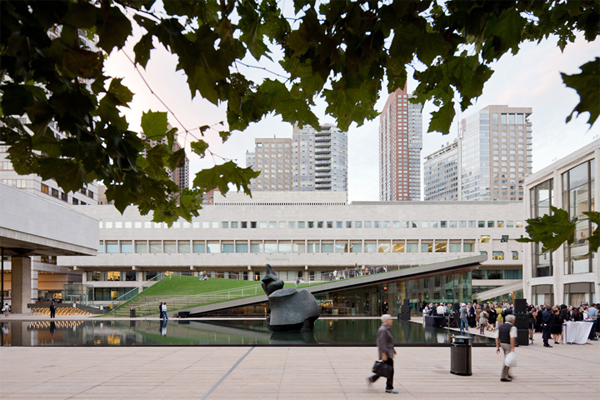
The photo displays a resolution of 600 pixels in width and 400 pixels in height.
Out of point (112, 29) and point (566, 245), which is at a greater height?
point (112, 29)

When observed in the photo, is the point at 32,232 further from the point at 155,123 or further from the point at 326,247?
the point at 326,247

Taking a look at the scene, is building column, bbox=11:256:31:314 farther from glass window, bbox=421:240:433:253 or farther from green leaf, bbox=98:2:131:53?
green leaf, bbox=98:2:131:53

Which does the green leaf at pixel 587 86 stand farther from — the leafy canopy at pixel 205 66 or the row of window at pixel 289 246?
the row of window at pixel 289 246

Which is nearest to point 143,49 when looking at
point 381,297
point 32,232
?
point 32,232

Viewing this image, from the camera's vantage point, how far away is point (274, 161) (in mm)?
184625

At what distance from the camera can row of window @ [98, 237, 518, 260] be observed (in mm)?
67562

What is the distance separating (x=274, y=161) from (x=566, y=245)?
14982 centimetres

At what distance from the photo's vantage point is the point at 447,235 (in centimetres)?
6775

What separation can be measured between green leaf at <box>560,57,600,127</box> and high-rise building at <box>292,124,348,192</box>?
149186 mm

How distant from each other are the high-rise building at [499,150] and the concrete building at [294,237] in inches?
4545

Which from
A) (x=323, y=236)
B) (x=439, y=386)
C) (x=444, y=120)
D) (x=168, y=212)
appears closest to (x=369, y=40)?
(x=444, y=120)

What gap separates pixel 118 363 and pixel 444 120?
13.7m

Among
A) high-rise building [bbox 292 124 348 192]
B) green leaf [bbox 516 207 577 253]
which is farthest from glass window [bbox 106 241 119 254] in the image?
high-rise building [bbox 292 124 348 192]

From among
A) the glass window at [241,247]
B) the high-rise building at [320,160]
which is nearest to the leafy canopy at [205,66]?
the glass window at [241,247]
